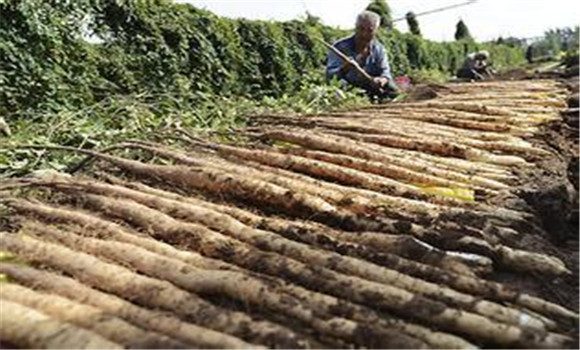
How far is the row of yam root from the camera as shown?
1.91m

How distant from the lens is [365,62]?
8.13 metres

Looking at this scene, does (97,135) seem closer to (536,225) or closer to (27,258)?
(27,258)

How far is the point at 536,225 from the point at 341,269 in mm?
907

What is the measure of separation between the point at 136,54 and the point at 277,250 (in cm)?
858

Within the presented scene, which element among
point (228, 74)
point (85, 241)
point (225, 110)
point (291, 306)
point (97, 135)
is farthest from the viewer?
point (228, 74)

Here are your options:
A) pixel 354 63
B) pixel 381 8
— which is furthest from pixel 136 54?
pixel 381 8

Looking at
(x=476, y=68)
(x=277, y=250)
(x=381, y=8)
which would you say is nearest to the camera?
(x=277, y=250)

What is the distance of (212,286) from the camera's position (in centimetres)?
211

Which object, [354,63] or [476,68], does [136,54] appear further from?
[476,68]

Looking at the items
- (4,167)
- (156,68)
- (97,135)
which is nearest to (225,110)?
(97,135)

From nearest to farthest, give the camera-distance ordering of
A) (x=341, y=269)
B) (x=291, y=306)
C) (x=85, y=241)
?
1. (x=291, y=306)
2. (x=341, y=269)
3. (x=85, y=241)

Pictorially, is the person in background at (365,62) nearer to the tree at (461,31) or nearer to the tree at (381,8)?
the tree at (381,8)

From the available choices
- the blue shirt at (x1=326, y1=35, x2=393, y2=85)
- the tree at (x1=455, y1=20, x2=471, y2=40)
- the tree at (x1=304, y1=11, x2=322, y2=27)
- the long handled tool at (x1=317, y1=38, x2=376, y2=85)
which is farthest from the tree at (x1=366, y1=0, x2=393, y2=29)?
the long handled tool at (x1=317, y1=38, x2=376, y2=85)

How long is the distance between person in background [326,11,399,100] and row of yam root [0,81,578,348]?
4.05 metres
